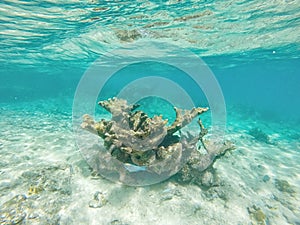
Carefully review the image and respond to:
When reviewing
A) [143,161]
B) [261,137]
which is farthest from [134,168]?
[261,137]

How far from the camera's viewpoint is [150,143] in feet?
17.0

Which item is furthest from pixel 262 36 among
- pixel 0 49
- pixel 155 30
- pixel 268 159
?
pixel 0 49

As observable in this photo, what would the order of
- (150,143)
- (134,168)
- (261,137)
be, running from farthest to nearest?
1. (261,137)
2. (134,168)
3. (150,143)

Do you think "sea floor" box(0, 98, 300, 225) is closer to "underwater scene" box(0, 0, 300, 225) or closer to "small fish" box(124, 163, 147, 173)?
"underwater scene" box(0, 0, 300, 225)

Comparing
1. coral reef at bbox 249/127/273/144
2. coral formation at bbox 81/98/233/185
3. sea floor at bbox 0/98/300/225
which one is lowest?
sea floor at bbox 0/98/300/225

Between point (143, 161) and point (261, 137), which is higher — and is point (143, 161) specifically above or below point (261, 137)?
below

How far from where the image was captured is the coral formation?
5211 mm

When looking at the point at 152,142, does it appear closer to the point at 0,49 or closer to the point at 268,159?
the point at 268,159

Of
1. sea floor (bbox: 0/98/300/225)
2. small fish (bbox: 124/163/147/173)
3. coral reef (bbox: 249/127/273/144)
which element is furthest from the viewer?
coral reef (bbox: 249/127/273/144)

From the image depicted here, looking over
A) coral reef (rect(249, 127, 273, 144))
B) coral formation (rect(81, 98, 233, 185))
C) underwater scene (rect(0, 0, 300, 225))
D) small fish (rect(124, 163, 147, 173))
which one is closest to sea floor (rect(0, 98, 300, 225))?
underwater scene (rect(0, 0, 300, 225))

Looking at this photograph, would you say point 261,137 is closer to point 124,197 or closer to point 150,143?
point 150,143

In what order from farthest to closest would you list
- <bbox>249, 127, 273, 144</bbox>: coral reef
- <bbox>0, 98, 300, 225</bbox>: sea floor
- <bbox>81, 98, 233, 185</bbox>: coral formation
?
<bbox>249, 127, 273, 144</bbox>: coral reef, <bbox>81, 98, 233, 185</bbox>: coral formation, <bbox>0, 98, 300, 225</bbox>: sea floor

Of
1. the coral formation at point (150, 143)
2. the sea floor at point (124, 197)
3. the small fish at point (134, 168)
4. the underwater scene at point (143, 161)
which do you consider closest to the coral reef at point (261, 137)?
the underwater scene at point (143, 161)

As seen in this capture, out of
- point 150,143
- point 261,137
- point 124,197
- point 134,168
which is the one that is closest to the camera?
point 150,143
